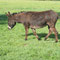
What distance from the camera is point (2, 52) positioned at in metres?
9.26

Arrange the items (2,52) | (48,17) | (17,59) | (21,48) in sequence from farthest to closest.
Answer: (48,17) < (21,48) < (2,52) < (17,59)

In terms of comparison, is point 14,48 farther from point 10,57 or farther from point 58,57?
point 58,57

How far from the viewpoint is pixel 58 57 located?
8414 mm

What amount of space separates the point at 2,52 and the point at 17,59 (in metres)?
1.28

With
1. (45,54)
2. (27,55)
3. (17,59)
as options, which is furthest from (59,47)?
(17,59)

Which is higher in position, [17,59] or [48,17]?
[48,17]

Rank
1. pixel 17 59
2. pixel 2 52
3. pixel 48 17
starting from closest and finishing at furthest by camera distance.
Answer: pixel 17 59 → pixel 2 52 → pixel 48 17

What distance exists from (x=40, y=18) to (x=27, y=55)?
325 cm

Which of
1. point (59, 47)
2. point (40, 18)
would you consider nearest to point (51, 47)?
point (59, 47)

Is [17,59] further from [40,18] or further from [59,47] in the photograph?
[40,18]

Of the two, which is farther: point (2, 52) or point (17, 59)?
point (2, 52)

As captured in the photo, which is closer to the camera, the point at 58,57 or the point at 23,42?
the point at 58,57

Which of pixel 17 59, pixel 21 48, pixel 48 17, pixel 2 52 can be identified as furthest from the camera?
pixel 48 17

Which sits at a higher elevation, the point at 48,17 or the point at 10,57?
the point at 48,17
